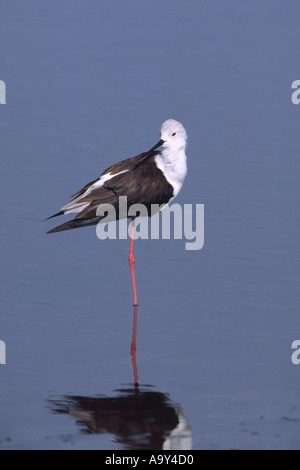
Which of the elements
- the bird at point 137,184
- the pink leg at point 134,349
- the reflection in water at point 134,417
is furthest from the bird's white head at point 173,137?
the reflection in water at point 134,417

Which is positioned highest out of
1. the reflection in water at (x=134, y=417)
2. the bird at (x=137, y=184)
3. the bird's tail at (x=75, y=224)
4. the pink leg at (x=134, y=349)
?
the bird at (x=137, y=184)

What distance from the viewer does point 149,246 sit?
11.2 meters

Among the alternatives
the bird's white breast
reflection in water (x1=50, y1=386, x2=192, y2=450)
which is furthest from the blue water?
the bird's white breast

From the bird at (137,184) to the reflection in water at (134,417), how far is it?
2.60m

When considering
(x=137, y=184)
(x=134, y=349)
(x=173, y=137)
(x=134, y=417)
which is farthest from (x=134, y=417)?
(x=173, y=137)

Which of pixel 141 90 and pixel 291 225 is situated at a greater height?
pixel 141 90

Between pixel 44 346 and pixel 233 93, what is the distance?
8103 mm

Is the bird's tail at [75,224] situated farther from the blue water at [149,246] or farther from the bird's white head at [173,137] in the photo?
the bird's white head at [173,137]

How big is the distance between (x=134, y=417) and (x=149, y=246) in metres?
4.41

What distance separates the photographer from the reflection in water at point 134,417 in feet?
21.6

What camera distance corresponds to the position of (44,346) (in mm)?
8312

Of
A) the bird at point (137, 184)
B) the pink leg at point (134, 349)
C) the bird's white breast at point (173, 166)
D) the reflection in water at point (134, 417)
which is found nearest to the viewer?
the reflection in water at point (134, 417)
